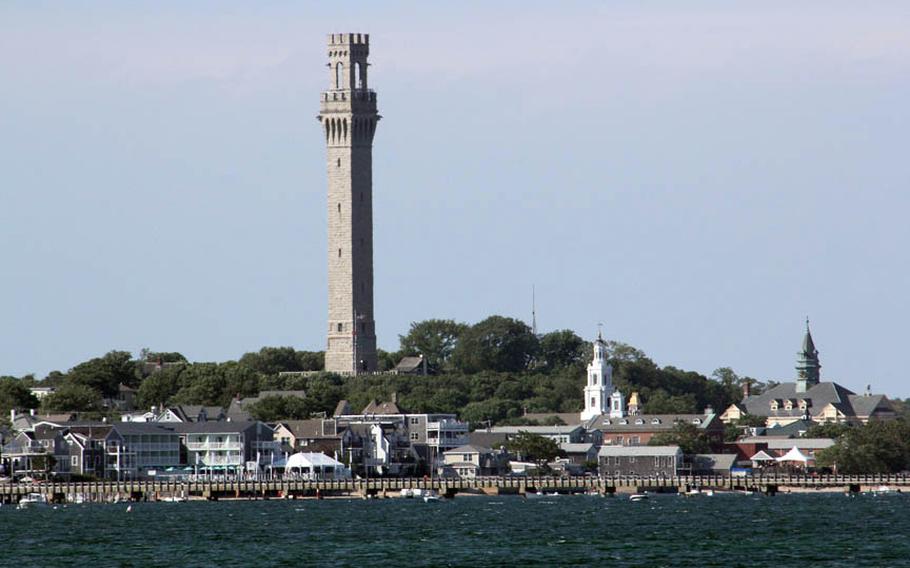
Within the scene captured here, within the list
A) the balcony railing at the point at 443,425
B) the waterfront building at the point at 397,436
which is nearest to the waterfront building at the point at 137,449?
the waterfront building at the point at 397,436

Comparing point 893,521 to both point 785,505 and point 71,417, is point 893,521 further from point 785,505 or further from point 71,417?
point 71,417

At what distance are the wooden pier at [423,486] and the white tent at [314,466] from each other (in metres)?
6.52

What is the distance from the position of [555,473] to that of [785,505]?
3790 cm

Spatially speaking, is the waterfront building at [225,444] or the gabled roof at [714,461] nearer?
the waterfront building at [225,444]

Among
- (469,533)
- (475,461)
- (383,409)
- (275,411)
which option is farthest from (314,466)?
(469,533)

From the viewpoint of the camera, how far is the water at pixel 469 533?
106688mm

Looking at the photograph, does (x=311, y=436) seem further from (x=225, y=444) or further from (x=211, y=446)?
(x=211, y=446)

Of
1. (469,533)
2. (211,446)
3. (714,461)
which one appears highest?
(211,446)

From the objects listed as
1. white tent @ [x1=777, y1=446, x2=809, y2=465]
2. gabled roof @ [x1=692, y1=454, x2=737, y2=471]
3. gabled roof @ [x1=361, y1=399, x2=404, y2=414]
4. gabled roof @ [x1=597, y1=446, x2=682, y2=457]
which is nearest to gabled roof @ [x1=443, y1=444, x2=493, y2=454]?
gabled roof @ [x1=361, y1=399, x2=404, y2=414]

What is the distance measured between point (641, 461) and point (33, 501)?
1871 inches

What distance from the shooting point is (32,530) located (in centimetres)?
13062

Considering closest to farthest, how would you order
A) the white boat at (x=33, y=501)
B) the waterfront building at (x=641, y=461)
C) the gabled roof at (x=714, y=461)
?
the white boat at (x=33, y=501)
the waterfront building at (x=641, y=461)
the gabled roof at (x=714, y=461)

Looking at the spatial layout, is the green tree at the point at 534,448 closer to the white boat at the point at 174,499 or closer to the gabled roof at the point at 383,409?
the gabled roof at the point at 383,409

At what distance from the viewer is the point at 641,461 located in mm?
188000
